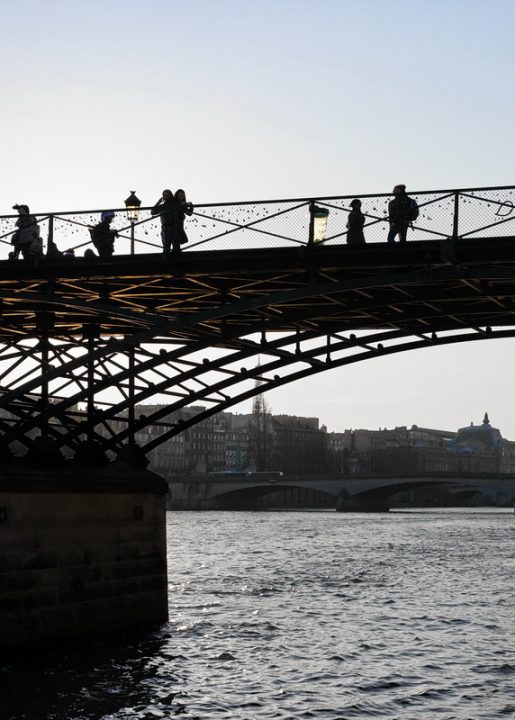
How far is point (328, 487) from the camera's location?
154m

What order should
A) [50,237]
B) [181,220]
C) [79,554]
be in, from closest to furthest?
1. [181,220]
2. [79,554]
3. [50,237]

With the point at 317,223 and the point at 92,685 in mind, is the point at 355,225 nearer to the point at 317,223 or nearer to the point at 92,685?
the point at 317,223

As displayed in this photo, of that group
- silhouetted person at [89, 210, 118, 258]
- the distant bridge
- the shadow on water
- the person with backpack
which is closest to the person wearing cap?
the person with backpack

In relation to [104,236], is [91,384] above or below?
below

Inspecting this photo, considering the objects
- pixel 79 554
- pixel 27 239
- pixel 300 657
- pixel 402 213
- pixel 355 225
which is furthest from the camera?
pixel 300 657

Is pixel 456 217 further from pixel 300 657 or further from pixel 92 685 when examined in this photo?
pixel 92 685

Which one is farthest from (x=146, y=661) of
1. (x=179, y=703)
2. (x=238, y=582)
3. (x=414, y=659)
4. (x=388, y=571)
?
(x=388, y=571)

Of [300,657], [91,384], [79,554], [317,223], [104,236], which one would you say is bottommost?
[300,657]

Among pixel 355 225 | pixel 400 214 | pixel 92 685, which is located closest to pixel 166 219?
pixel 355 225

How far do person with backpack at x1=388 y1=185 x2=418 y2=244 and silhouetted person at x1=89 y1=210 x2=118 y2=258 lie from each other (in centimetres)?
550

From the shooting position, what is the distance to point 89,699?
2136 cm

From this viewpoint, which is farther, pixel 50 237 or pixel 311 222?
pixel 50 237

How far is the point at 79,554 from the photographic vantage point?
25.8 meters

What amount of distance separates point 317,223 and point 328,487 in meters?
131
